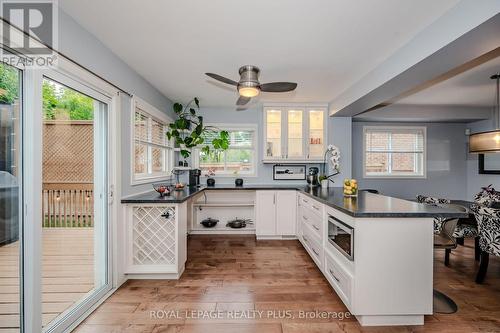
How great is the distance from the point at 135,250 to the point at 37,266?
1.19m

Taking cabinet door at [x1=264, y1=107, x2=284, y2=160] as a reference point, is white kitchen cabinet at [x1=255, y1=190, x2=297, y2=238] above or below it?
below

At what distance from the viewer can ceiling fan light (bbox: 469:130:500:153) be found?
3.12m

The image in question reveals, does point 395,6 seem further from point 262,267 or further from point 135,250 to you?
point 135,250

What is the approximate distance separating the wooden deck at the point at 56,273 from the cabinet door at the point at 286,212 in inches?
109

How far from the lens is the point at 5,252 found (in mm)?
1506

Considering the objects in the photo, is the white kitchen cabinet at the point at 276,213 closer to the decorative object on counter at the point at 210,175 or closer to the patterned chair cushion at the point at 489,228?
the decorative object on counter at the point at 210,175

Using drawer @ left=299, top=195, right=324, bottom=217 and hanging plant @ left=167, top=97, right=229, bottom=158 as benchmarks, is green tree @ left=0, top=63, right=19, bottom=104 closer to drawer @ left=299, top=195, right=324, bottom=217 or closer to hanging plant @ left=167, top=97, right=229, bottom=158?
hanging plant @ left=167, top=97, right=229, bottom=158

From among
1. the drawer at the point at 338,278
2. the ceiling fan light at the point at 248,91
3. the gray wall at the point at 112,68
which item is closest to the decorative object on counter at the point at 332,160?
the drawer at the point at 338,278

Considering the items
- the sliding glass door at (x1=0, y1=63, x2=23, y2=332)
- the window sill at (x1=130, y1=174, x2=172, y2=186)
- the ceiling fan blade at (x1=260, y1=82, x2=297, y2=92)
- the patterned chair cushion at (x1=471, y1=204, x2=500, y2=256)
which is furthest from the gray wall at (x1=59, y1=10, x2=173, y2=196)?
the patterned chair cushion at (x1=471, y1=204, x2=500, y2=256)

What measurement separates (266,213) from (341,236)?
207cm

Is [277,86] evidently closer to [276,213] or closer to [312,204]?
[312,204]

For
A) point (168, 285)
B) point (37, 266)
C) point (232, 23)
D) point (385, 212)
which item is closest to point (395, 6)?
point (232, 23)

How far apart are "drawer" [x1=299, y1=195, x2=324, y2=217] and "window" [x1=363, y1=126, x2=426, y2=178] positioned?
6.90 ft

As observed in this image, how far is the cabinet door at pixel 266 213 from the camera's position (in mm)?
4215
